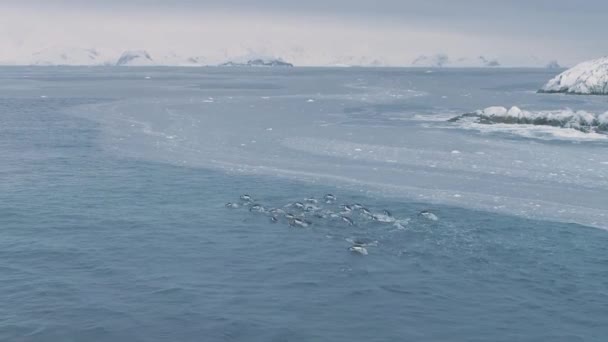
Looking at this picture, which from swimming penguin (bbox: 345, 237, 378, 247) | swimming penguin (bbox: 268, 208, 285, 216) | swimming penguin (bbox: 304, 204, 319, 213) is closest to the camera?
swimming penguin (bbox: 345, 237, 378, 247)

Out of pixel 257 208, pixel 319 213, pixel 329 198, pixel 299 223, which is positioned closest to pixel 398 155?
pixel 329 198

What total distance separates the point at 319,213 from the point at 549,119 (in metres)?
36.6

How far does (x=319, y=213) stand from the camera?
92.8 feet

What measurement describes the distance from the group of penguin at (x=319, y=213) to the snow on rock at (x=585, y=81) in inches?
3430

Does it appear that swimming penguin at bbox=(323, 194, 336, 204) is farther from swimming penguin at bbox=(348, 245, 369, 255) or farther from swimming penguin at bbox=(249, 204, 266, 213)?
swimming penguin at bbox=(348, 245, 369, 255)

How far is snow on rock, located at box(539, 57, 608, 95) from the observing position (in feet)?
343

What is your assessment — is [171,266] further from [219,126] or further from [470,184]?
[219,126]

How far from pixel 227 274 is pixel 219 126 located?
118 feet

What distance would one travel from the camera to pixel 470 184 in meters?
33.7

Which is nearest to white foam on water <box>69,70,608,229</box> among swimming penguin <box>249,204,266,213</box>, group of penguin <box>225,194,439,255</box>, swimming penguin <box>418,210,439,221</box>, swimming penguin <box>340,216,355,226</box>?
swimming penguin <box>418,210,439,221</box>

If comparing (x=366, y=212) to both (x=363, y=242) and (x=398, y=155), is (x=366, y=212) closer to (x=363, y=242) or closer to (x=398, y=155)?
(x=363, y=242)

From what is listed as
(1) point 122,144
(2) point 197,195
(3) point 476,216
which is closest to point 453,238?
(3) point 476,216

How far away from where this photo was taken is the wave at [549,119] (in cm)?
5494

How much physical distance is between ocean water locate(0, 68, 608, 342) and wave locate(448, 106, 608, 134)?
6314mm
